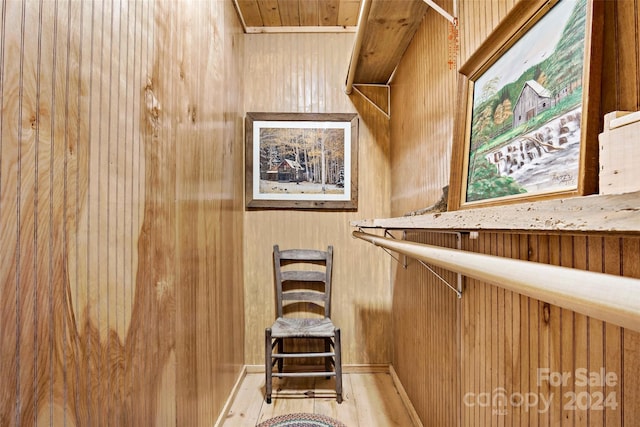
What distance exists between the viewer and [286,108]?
2.50 metres

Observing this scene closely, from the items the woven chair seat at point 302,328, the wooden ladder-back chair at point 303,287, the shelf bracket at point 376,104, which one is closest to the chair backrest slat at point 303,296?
the wooden ladder-back chair at point 303,287

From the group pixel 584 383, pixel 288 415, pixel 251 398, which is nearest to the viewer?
pixel 584 383

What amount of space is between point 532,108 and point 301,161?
180 centimetres

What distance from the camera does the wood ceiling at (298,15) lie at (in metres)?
2.21

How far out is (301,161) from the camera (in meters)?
2.48

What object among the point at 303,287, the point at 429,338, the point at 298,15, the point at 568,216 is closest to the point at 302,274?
the point at 303,287

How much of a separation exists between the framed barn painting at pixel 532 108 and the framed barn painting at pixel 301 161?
1346 millimetres

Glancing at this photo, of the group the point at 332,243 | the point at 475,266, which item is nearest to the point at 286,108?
the point at 332,243

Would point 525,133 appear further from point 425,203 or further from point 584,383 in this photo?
point 425,203

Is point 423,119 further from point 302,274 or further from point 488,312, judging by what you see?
point 302,274

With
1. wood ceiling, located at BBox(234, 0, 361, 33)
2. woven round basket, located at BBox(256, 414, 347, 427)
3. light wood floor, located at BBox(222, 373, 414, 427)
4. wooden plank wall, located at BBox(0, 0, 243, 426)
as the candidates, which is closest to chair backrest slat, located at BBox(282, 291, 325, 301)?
light wood floor, located at BBox(222, 373, 414, 427)

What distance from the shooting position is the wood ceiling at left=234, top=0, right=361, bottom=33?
2.21m

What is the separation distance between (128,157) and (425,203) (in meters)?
1.28

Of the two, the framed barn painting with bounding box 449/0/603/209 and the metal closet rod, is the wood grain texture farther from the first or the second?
the metal closet rod
